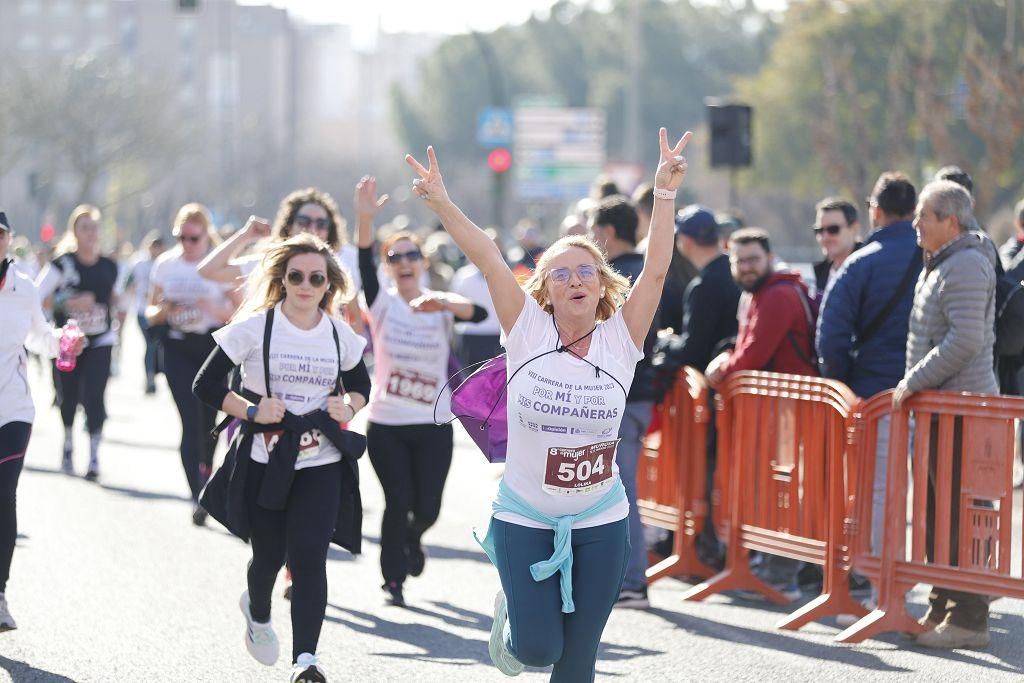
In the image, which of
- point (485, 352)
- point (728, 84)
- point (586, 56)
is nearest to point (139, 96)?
point (586, 56)

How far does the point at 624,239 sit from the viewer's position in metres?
8.67

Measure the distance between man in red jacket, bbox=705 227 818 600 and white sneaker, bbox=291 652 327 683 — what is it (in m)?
3.32

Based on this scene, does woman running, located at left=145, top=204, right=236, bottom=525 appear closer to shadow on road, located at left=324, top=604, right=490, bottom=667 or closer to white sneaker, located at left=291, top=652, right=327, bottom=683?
shadow on road, located at left=324, top=604, right=490, bottom=667

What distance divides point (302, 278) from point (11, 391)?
5.31 ft

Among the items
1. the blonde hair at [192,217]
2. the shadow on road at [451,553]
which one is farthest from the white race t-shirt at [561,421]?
the blonde hair at [192,217]

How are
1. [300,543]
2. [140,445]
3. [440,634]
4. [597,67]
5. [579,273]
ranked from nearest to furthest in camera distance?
[579,273] → [300,543] → [440,634] → [140,445] → [597,67]

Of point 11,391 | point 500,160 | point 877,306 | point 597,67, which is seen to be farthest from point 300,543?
point 597,67

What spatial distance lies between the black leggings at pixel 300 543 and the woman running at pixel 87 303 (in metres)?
6.61

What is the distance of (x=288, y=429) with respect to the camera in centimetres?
679

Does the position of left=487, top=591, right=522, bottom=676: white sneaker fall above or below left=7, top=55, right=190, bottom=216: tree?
below

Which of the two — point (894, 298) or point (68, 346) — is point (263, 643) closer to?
point (68, 346)

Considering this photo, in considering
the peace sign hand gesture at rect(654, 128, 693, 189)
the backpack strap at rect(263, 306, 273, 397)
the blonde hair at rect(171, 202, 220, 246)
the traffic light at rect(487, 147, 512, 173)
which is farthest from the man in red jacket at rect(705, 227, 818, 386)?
the traffic light at rect(487, 147, 512, 173)

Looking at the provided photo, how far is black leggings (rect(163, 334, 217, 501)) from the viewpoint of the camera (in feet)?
36.9

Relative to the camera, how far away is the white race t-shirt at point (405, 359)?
8672mm
